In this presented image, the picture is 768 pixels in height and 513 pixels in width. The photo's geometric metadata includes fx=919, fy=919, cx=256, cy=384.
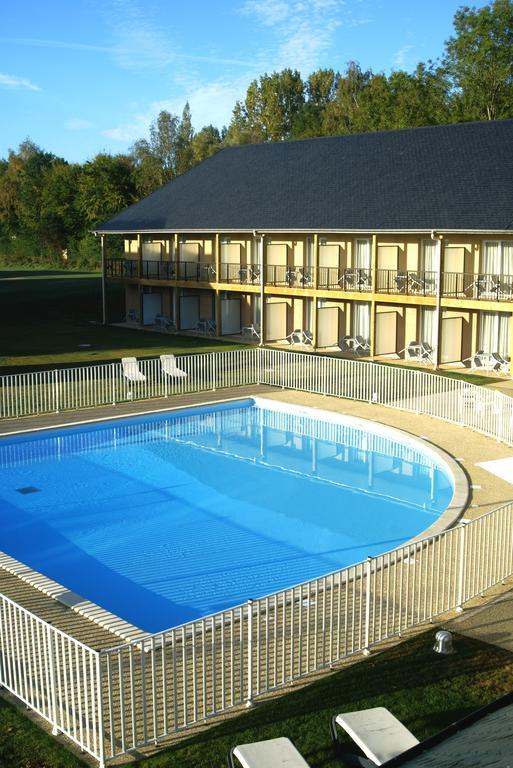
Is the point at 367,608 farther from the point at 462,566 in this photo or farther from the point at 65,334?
the point at 65,334

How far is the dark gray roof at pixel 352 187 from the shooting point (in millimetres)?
30547

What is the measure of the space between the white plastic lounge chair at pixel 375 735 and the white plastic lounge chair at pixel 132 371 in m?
17.9

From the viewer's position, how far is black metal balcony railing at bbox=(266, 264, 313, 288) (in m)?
35.8

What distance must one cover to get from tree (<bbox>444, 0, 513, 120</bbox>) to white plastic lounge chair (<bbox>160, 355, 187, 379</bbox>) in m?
38.6

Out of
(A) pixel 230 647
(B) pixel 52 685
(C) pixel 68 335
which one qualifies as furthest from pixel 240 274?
(B) pixel 52 685

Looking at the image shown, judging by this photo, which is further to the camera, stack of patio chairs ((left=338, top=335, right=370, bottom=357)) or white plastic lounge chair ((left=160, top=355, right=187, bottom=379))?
stack of patio chairs ((left=338, top=335, right=370, bottom=357))

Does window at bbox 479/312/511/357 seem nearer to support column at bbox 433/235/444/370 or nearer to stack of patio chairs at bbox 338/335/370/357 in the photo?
support column at bbox 433/235/444/370

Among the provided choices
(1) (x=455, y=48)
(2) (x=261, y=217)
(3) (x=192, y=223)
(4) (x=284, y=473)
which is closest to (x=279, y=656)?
(4) (x=284, y=473)

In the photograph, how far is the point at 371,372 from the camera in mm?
24562

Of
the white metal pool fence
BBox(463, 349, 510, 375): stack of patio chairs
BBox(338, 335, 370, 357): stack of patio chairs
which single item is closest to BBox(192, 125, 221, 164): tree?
BBox(338, 335, 370, 357): stack of patio chairs

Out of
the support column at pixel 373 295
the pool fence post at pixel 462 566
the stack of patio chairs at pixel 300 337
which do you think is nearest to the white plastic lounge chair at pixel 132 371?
the support column at pixel 373 295

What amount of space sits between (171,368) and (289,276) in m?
11.4

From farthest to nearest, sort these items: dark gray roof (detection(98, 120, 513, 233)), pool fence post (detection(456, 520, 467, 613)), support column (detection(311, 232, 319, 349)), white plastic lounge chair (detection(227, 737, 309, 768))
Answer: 1. support column (detection(311, 232, 319, 349))
2. dark gray roof (detection(98, 120, 513, 233))
3. pool fence post (detection(456, 520, 467, 613))
4. white plastic lounge chair (detection(227, 737, 309, 768))

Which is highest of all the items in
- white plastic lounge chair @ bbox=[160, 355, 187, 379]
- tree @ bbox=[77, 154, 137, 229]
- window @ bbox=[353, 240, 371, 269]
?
tree @ bbox=[77, 154, 137, 229]
